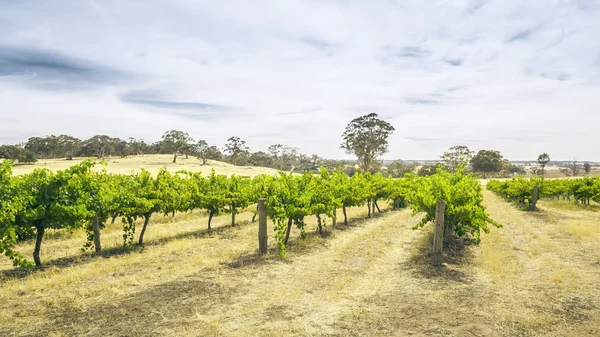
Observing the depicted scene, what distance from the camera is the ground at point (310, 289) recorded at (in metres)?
6.96

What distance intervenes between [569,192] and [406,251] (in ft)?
103

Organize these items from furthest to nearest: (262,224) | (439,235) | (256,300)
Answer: (262,224) → (439,235) → (256,300)

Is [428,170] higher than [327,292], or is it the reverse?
[428,170]

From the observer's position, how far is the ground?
274 inches

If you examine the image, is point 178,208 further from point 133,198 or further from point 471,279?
point 471,279

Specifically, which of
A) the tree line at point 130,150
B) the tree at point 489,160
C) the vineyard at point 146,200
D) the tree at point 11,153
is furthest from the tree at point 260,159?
the vineyard at point 146,200

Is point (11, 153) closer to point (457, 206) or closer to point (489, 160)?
point (457, 206)

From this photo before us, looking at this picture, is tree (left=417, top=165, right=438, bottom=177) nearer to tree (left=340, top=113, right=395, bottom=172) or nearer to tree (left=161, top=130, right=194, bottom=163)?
tree (left=340, top=113, right=395, bottom=172)

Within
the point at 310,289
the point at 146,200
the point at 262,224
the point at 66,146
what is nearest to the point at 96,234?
the point at 146,200

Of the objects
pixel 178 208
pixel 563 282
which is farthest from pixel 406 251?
pixel 178 208

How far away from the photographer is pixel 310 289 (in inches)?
362

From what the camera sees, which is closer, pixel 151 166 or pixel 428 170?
pixel 151 166

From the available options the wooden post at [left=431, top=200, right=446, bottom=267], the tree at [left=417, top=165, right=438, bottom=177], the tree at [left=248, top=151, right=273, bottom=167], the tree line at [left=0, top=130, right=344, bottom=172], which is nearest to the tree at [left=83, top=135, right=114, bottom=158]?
the tree line at [left=0, top=130, right=344, bottom=172]

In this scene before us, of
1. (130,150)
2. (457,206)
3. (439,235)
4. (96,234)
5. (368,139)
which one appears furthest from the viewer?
(130,150)
